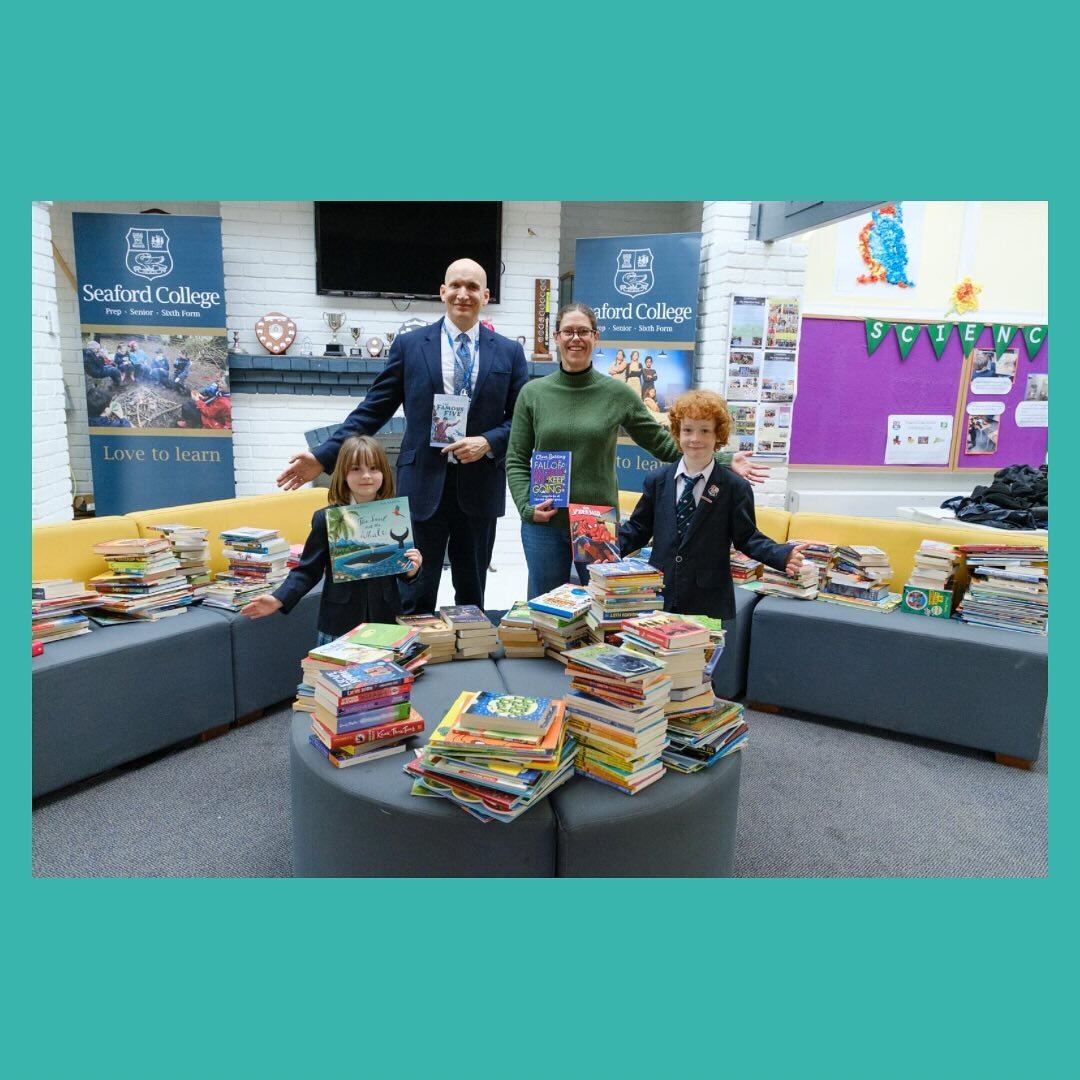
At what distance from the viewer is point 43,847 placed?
2.59 m

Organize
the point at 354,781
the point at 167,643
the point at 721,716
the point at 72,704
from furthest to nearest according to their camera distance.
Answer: the point at 167,643 < the point at 72,704 < the point at 721,716 < the point at 354,781

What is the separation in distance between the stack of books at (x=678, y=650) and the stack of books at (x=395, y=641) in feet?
2.31

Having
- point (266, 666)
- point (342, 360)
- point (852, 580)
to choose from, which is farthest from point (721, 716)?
point (342, 360)

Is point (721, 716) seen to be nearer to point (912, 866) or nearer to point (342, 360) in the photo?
point (912, 866)

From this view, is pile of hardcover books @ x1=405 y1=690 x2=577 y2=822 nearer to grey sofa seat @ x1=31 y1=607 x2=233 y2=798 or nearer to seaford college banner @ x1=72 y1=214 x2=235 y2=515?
grey sofa seat @ x1=31 y1=607 x2=233 y2=798

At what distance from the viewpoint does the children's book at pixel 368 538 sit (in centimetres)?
258

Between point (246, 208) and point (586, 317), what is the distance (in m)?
4.00

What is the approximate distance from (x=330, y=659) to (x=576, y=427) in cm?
132

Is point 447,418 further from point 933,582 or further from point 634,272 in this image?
point 634,272

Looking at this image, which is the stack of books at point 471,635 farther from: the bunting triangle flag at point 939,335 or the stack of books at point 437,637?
the bunting triangle flag at point 939,335

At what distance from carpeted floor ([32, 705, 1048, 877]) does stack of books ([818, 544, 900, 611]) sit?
0.66 m

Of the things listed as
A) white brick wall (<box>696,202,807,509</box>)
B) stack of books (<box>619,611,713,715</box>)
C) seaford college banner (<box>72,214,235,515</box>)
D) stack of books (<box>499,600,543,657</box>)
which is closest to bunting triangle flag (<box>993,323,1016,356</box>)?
white brick wall (<box>696,202,807,509</box>)

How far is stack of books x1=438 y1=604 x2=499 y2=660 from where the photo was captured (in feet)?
9.34

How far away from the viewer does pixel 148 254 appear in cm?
537
